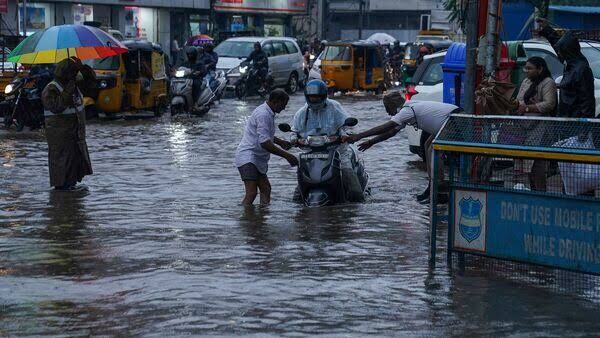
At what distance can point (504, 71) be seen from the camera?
15.0 meters

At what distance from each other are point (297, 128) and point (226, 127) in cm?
1194

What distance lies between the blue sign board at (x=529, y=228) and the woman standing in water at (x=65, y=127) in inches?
249

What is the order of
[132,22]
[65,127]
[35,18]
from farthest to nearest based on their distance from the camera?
[132,22] → [35,18] → [65,127]

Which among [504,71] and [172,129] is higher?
[504,71]

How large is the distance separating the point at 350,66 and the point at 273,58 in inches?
108

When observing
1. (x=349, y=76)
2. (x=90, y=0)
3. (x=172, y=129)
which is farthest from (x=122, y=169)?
(x=90, y=0)

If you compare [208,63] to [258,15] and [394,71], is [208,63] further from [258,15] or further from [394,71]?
[258,15]

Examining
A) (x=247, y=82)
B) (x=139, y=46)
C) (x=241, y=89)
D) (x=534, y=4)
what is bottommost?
(x=241, y=89)

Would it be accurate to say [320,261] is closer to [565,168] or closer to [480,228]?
[480,228]

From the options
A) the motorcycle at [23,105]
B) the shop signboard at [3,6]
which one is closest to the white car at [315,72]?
the shop signboard at [3,6]

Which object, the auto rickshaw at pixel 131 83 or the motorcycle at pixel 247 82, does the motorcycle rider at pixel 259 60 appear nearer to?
the motorcycle at pixel 247 82

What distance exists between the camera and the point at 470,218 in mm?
8992

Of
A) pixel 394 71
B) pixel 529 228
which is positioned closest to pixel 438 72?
pixel 529 228

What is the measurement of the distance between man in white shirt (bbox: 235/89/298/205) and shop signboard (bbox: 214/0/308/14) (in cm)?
4498
